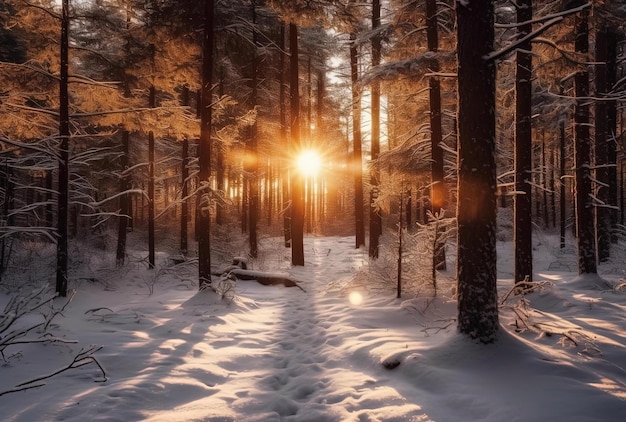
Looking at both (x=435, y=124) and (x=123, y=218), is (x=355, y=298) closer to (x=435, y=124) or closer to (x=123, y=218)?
(x=435, y=124)

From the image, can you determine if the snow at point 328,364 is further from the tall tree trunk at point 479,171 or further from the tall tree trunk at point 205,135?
the tall tree trunk at point 205,135

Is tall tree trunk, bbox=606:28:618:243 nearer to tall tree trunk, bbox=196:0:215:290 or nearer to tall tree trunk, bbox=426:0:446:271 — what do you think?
tall tree trunk, bbox=426:0:446:271

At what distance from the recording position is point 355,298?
9.38 metres

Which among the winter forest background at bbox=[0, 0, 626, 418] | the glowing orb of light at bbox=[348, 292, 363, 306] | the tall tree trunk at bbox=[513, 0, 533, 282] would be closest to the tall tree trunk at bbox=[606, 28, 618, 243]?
the winter forest background at bbox=[0, 0, 626, 418]

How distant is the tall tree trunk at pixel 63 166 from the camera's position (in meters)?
8.68

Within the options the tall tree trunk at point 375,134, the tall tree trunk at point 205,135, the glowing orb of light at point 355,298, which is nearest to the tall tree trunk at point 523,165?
the glowing orb of light at point 355,298

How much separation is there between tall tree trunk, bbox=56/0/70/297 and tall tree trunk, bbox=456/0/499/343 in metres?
8.80

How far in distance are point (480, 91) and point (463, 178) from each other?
47.5 inches

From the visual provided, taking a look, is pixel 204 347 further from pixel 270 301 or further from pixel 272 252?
pixel 272 252

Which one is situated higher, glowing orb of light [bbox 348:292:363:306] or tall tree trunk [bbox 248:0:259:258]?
tall tree trunk [bbox 248:0:259:258]

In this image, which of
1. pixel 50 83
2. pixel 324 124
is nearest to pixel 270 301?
pixel 50 83

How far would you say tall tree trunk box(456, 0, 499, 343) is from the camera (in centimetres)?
503

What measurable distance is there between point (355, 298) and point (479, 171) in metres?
5.29

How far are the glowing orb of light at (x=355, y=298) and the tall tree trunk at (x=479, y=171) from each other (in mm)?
3957
